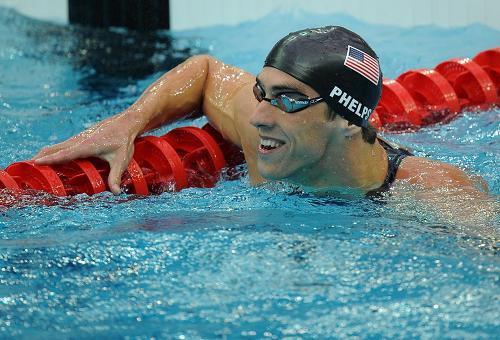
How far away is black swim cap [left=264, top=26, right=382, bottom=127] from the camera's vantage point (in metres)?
2.83

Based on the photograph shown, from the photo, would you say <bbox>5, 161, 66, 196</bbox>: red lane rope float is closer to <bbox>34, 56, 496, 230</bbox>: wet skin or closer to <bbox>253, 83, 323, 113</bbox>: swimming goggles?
<bbox>34, 56, 496, 230</bbox>: wet skin

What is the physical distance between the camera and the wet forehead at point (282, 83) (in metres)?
2.83

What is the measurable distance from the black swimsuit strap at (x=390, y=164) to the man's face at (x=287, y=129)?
284 millimetres

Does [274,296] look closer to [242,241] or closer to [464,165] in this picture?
[242,241]

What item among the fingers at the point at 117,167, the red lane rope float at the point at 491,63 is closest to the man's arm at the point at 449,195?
the fingers at the point at 117,167

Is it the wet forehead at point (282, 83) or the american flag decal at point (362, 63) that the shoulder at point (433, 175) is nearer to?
the american flag decal at point (362, 63)

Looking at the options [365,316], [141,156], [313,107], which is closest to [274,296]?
[365,316]

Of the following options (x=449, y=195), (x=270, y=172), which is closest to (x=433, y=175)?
(x=449, y=195)

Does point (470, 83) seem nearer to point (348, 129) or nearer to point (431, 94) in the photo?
point (431, 94)

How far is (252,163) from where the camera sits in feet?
11.0

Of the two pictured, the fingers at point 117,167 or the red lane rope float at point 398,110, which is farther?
the red lane rope float at point 398,110

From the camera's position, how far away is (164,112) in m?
3.59

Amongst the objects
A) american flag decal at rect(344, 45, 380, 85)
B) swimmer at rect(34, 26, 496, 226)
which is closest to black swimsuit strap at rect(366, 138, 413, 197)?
swimmer at rect(34, 26, 496, 226)

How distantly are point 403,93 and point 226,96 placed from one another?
51.5 inches
